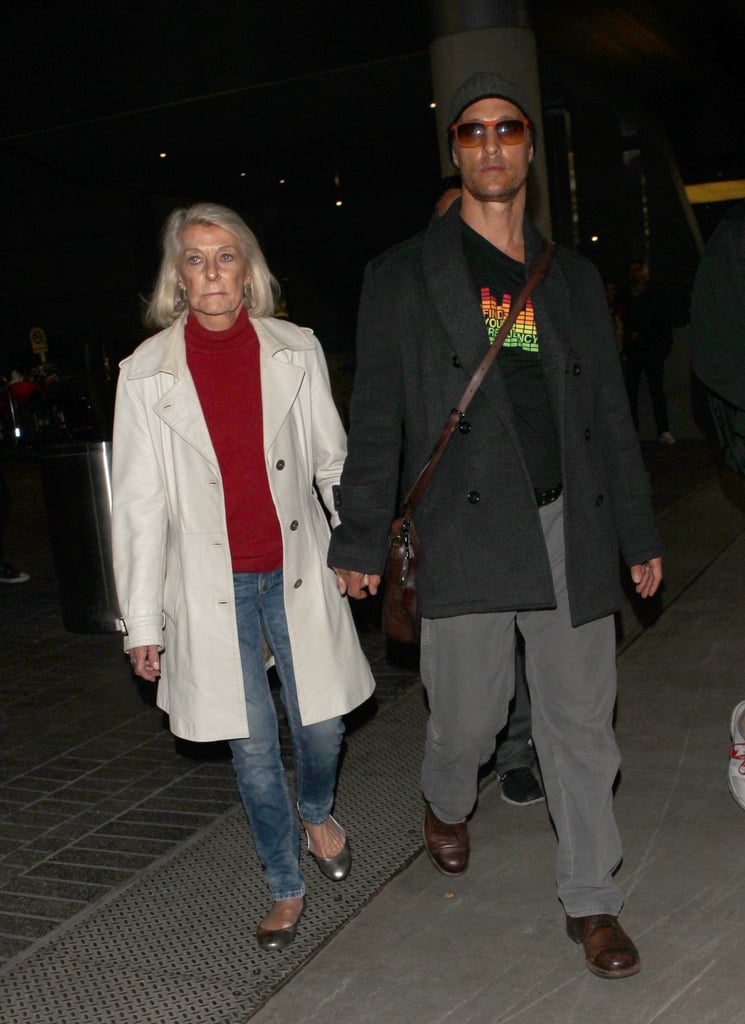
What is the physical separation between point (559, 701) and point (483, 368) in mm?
954

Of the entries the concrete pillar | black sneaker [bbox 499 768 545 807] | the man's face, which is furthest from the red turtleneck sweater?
the concrete pillar

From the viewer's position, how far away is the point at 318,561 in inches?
146

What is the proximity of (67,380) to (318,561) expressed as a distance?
22.0 metres

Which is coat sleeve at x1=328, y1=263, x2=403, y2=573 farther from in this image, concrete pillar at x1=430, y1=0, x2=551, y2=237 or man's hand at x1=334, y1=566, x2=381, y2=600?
concrete pillar at x1=430, y1=0, x2=551, y2=237

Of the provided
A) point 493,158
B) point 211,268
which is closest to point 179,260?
point 211,268

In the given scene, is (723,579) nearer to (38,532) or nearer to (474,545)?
(474,545)

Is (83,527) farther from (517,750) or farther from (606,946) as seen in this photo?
(606,946)

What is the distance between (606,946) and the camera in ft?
10.6

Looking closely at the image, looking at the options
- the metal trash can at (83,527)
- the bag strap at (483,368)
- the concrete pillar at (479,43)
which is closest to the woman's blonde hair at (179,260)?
the bag strap at (483,368)

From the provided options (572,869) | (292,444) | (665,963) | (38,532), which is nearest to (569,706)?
(572,869)

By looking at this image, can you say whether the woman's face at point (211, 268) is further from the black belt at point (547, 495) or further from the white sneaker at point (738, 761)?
the white sneaker at point (738, 761)

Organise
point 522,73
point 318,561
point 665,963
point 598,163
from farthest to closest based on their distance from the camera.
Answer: point 598,163 → point 522,73 → point 318,561 → point 665,963

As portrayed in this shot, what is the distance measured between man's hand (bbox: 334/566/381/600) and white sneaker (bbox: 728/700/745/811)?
1.45m

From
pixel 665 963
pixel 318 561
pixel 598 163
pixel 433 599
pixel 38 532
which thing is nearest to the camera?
pixel 665 963
